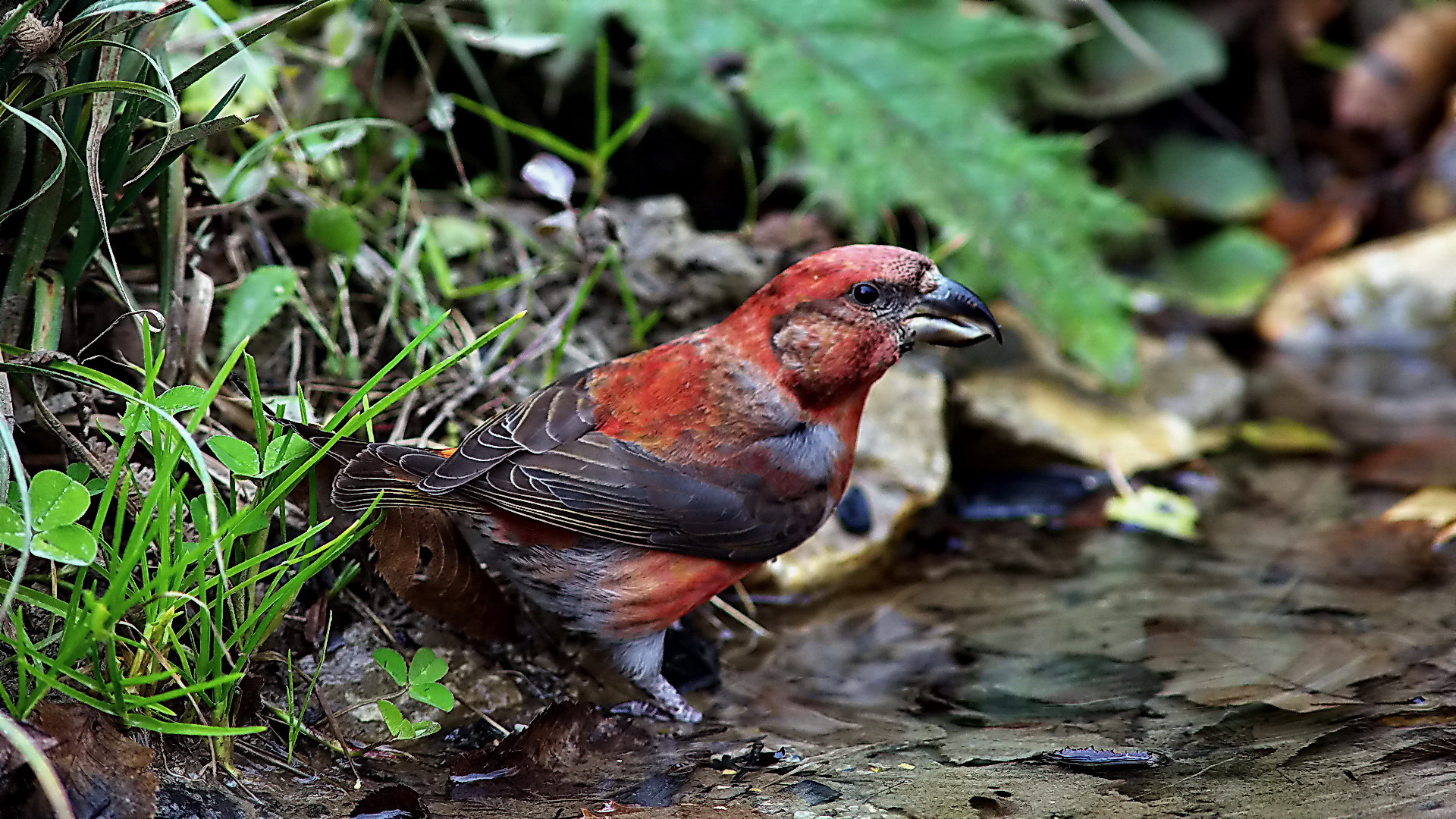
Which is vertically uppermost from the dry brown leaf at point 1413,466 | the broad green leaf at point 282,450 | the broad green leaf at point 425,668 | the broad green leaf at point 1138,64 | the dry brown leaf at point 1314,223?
the broad green leaf at point 1138,64

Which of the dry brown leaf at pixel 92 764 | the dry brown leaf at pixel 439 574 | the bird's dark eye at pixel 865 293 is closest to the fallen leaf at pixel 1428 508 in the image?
the bird's dark eye at pixel 865 293

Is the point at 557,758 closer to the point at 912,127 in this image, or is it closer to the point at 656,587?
the point at 656,587

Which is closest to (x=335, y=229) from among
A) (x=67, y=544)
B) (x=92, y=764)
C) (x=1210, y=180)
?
(x=67, y=544)

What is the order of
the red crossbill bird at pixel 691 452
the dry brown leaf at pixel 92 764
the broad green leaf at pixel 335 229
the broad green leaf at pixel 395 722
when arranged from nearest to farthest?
the dry brown leaf at pixel 92 764 → the broad green leaf at pixel 395 722 → the red crossbill bird at pixel 691 452 → the broad green leaf at pixel 335 229

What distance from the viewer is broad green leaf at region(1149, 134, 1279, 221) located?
5762 millimetres

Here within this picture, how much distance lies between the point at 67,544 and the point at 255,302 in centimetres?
107

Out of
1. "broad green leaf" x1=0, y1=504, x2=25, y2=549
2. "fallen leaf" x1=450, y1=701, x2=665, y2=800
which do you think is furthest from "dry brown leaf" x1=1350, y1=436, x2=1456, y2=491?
"broad green leaf" x1=0, y1=504, x2=25, y2=549

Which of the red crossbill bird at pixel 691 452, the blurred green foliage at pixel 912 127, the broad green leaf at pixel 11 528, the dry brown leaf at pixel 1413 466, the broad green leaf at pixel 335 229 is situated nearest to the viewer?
the broad green leaf at pixel 11 528

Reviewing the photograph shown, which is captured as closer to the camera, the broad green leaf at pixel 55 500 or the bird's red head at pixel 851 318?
the broad green leaf at pixel 55 500

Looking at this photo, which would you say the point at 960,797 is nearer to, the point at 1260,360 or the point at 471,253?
the point at 471,253

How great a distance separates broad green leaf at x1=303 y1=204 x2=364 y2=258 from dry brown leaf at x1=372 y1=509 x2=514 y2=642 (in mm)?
916

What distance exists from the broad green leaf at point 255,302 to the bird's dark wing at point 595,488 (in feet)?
2.01

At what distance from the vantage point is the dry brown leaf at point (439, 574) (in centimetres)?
269

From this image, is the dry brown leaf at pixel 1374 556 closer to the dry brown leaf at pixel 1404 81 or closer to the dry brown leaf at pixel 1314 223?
the dry brown leaf at pixel 1314 223
